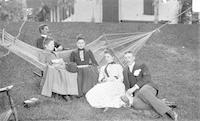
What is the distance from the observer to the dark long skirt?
432cm

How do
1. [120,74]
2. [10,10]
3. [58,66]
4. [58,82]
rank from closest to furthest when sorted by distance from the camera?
[120,74], [58,82], [58,66], [10,10]

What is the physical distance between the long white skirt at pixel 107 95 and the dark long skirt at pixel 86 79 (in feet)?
0.85

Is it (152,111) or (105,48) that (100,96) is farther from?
(105,48)

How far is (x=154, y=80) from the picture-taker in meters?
5.79

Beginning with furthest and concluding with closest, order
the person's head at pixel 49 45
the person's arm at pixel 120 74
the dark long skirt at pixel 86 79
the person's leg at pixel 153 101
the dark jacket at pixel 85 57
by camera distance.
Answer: the dark jacket at pixel 85 57
the person's head at pixel 49 45
the dark long skirt at pixel 86 79
the person's arm at pixel 120 74
the person's leg at pixel 153 101

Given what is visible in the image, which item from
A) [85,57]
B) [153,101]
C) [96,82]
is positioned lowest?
[153,101]

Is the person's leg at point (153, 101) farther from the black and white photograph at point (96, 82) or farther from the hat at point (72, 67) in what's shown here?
the hat at point (72, 67)

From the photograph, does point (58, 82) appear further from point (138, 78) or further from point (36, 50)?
point (138, 78)

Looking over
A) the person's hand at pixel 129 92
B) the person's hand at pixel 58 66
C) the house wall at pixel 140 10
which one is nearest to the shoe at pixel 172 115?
the person's hand at pixel 129 92

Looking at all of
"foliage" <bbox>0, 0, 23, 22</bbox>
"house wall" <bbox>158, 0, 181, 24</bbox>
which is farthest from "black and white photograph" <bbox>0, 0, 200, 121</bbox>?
"house wall" <bbox>158, 0, 181, 24</bbox>

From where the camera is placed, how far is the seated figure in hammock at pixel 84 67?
4320 mm

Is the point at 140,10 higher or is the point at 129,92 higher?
the point at 140,10

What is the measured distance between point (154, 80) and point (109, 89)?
199cm

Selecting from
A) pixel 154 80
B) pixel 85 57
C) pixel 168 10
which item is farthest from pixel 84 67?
pixel 168 10
